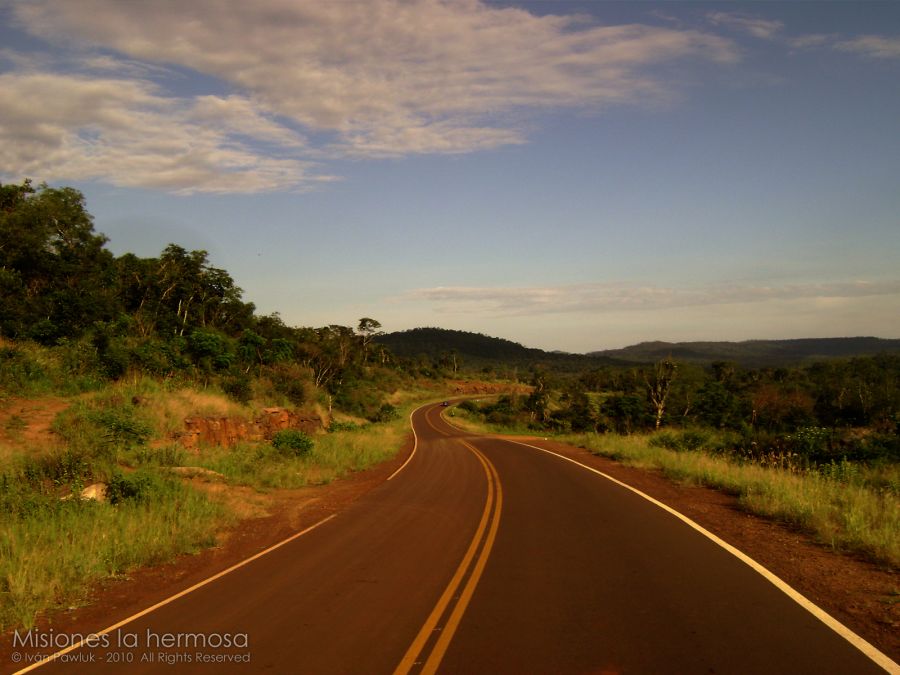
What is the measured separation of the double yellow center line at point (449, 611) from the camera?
5176 millimetres

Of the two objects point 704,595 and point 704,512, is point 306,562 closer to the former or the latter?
point 704,595

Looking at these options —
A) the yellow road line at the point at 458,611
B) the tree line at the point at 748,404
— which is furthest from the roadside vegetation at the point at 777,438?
the yellow road line at the point at 458,611

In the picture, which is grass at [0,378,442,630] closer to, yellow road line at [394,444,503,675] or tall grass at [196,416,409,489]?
tall grass at [196,416,409,489]

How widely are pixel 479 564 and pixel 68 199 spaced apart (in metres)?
36.9

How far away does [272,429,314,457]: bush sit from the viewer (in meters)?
20.8

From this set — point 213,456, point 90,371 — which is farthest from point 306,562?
point 90,371

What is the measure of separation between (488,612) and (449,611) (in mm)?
447

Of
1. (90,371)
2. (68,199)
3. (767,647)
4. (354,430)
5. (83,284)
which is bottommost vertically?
(354,430)

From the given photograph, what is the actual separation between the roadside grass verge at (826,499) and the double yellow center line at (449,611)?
218 inches

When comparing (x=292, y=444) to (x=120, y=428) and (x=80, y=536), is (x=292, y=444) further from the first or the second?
(x=80, y=536)

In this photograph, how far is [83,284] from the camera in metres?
29.4

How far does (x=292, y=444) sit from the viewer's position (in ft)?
69.7

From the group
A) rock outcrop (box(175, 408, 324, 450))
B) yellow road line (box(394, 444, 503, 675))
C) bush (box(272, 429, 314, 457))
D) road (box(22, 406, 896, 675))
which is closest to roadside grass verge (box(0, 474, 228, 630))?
road (box(22, 406, 896, 675))

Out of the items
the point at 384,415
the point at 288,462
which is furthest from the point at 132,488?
the point at 384,415
